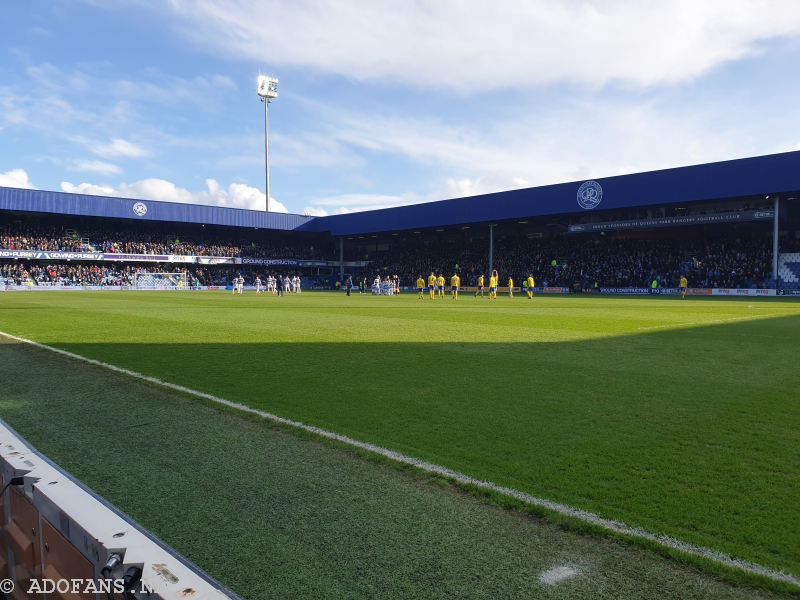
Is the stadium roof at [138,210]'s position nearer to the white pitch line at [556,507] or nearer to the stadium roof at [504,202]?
the stadium roof at [504,202]

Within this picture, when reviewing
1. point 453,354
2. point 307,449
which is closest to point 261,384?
point 307,449

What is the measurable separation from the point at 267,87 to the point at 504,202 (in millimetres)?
39622

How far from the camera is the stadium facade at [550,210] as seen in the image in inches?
1492

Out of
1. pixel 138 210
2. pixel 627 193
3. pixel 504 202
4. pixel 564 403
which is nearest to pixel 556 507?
pixel 564 403

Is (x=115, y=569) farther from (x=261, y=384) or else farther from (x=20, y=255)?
(x=20, y=255)

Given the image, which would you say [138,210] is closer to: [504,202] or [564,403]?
[504,202]

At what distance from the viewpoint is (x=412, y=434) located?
500 cm

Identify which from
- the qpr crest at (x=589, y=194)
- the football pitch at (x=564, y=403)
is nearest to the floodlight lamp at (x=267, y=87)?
Answer: the qpr crest at (x=589, y=194)

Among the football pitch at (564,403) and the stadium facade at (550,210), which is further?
the stadium facade at (550,210)

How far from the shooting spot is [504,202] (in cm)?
5066

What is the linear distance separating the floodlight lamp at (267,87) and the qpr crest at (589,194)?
45651 mm

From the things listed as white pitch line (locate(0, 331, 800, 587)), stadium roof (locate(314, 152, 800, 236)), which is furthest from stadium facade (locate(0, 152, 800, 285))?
white pitch line (locate(0, 331, 800, 587))

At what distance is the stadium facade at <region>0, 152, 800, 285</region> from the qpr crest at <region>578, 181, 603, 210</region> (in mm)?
83

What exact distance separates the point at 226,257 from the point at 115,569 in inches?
2795
